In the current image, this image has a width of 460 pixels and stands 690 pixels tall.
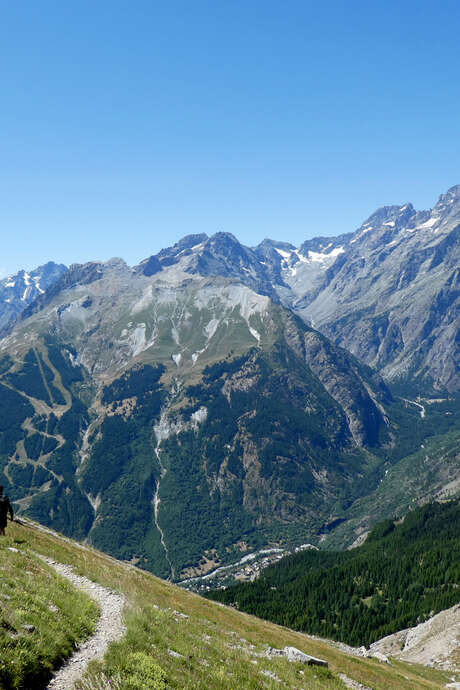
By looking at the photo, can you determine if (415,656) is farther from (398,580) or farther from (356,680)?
(398,580)

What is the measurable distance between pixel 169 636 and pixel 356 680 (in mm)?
24523

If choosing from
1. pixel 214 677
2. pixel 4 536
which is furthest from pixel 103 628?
pixel 4 536

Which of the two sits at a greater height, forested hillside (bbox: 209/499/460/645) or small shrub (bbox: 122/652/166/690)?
small shrub (bbox: 122/652/166/690)

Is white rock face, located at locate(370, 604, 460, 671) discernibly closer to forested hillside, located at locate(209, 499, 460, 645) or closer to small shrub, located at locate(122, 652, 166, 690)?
forested hillside, located at locate(209, 499, 460, 645)

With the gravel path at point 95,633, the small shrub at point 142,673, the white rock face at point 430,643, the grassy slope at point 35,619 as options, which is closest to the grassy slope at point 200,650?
the small shrub at point 142,673

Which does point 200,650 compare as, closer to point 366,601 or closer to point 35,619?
point 35,619

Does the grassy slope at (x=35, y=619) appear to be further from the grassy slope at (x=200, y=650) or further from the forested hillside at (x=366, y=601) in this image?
the forested hillside at (x=366, y=601)

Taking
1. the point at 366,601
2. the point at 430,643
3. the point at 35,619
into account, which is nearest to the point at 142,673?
the point at 35,619

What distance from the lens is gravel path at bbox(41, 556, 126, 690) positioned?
813 inches

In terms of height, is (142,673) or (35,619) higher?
(35,619)

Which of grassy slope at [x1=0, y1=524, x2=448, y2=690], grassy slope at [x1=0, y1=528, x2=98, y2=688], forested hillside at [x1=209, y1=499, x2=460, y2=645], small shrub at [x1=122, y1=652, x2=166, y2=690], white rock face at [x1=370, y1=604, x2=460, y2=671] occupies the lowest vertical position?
forested hillside at [x1=209, y1=499, x2=460, y2=645]

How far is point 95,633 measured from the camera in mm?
26734

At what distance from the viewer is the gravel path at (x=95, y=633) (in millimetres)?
20642

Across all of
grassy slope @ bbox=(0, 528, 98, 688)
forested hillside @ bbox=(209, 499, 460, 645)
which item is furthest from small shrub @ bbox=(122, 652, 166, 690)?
forested hillside @ bbox=(209, 499, 460, 645)
